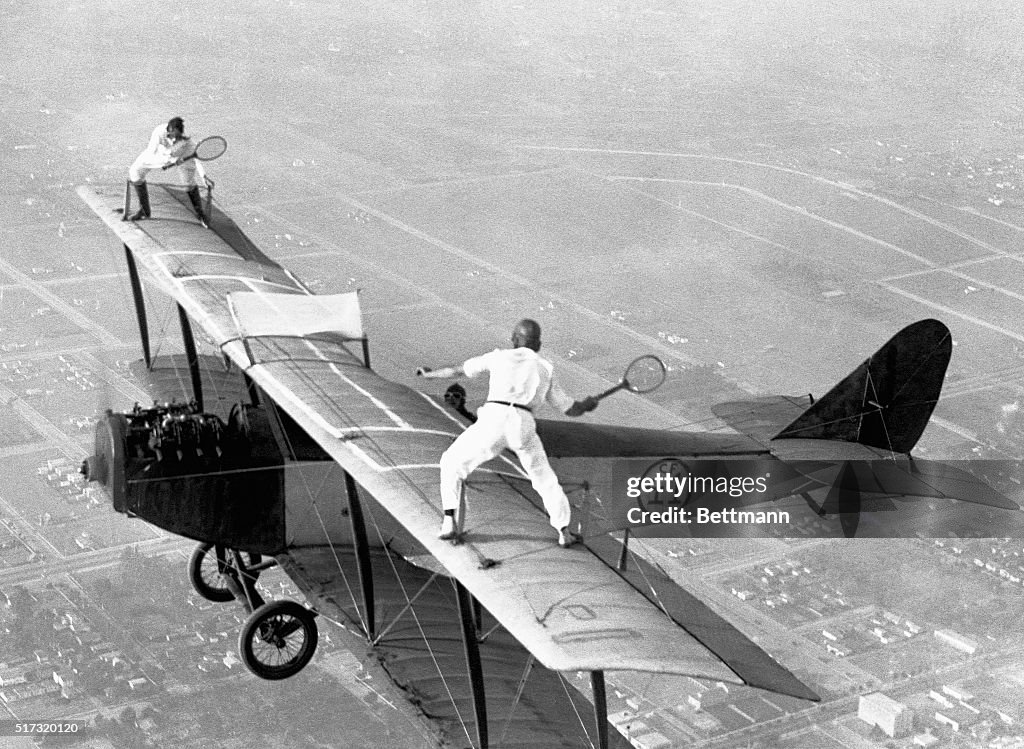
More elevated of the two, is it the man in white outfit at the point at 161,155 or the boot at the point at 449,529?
the man in white outfit at the point at 161,155

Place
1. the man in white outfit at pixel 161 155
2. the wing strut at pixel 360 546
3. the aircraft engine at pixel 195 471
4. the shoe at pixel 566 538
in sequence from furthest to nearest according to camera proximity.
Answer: the man in white outfit at pixel 161 155 < the wing strut at pixel 360 546 < the aircraft engine at pixel 195 471 < the shoe at pixel 566 538

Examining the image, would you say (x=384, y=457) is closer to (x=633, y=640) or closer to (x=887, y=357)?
(x=633, y=640)

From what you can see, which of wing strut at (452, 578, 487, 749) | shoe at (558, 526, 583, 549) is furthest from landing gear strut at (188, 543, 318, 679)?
shoe at (558, 526, 583, 549)

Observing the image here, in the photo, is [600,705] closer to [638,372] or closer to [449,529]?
[449,529]

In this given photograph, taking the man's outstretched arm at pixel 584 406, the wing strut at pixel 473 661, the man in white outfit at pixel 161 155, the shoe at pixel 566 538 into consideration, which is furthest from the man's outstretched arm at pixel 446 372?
the man in white outfit at pixel 161 155

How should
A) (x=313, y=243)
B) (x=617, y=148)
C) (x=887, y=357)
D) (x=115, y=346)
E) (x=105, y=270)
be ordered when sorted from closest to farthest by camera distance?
(x=887, y=357), (x=115, y=346), (x=105, y=270), (x=313, y=243), (x=617, y=148)

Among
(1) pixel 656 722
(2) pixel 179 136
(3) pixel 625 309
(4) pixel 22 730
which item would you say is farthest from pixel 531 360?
(3) pixel 625 309

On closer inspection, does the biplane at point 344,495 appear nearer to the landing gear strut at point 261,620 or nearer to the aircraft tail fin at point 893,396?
the landing gear strut at point 261,620
